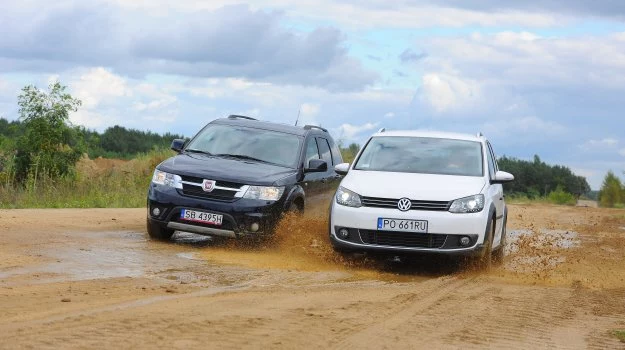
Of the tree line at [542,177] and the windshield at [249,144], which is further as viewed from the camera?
the tree line at [542,177]

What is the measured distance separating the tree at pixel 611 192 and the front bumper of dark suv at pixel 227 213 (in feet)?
113

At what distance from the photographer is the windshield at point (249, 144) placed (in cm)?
1515

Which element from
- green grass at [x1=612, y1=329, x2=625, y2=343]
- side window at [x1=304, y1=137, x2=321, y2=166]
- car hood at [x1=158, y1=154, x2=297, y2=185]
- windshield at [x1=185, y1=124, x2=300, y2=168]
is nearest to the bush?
side window at [x1=304, y1=137, x2=321, y2=166]

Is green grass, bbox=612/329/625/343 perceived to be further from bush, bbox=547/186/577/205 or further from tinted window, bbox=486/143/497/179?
bush, bbox=547/186/577/205

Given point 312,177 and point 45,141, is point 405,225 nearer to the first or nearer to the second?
point 312,177

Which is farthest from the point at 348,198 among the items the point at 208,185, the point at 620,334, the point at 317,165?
the point at 620,334

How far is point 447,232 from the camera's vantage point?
12398 mm

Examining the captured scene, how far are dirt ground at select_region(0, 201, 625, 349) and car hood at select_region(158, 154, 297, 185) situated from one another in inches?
27.3

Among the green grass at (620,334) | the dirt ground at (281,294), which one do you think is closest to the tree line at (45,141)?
the dirt ground at (281,294)

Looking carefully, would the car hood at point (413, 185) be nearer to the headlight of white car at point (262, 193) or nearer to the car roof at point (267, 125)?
the headlight of white car at point (262, 193)

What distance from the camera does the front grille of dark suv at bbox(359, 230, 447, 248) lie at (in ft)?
40.8

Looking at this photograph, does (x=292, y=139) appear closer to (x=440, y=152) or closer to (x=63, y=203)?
(x=440, y=152)

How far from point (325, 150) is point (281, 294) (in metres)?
6.69

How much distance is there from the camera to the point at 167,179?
1435 cm
